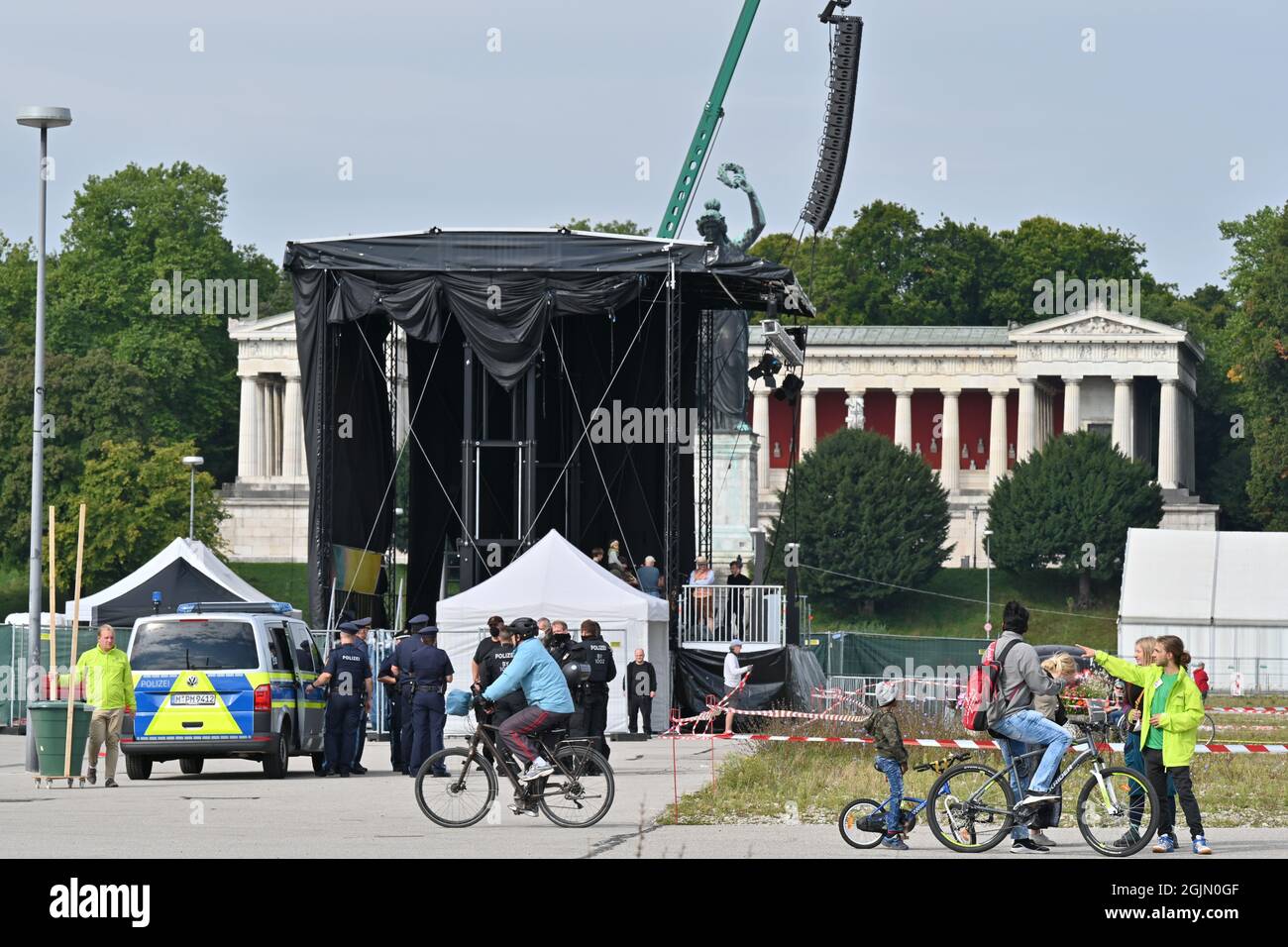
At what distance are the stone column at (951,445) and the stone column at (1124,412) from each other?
7.43m

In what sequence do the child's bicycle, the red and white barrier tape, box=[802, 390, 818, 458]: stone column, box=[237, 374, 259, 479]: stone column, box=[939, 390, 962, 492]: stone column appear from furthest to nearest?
box=[802, 390, 818, 458]: stone column → box=[939, 390, 962, 492]: stone column → box=[237, 374, 259, 479]: stone column → the red and white barrier tape → the child's bicycle

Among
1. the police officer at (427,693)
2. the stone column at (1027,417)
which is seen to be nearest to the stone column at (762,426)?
the stone column at (1027,417)

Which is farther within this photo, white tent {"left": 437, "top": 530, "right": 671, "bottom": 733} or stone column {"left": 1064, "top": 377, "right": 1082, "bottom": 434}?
stone column {"left": 1064, "top": 377, "right": 1082, "bottom": 434}

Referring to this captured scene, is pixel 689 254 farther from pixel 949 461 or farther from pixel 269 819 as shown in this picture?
pixel 949 461

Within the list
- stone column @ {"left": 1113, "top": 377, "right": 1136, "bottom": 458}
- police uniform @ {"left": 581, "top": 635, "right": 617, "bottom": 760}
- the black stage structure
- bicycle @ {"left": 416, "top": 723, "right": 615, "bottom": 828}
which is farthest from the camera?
stone column @ {"left": 1113, "top": 377, "right": 1136, "bottom": 458}

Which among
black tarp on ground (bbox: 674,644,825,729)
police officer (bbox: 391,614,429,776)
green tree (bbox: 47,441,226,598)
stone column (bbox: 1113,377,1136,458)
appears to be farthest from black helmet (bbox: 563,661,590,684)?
stone column (bbox: 1113,377,1136,458)

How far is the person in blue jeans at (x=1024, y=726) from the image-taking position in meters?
14.9

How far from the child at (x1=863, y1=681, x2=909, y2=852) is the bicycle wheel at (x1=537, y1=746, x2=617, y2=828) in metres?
2.31

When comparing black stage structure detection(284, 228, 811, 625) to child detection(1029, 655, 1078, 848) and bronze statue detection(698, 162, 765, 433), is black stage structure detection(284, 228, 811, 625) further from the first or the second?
child detection(1029, 655, 1078, 848)

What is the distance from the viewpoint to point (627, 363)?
124ft

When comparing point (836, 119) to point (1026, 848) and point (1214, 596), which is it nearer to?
point (1214, 596)

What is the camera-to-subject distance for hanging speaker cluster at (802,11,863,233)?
5178 centimetres

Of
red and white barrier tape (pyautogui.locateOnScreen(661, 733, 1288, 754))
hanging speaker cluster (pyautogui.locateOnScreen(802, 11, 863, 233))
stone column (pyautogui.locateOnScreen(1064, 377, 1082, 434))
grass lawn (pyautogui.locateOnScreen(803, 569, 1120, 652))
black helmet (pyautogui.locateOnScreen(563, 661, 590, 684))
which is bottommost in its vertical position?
grass lawn (pyautogui.locateOnScreen(803, 569, 1120, 652))

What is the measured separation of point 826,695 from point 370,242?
922cm
